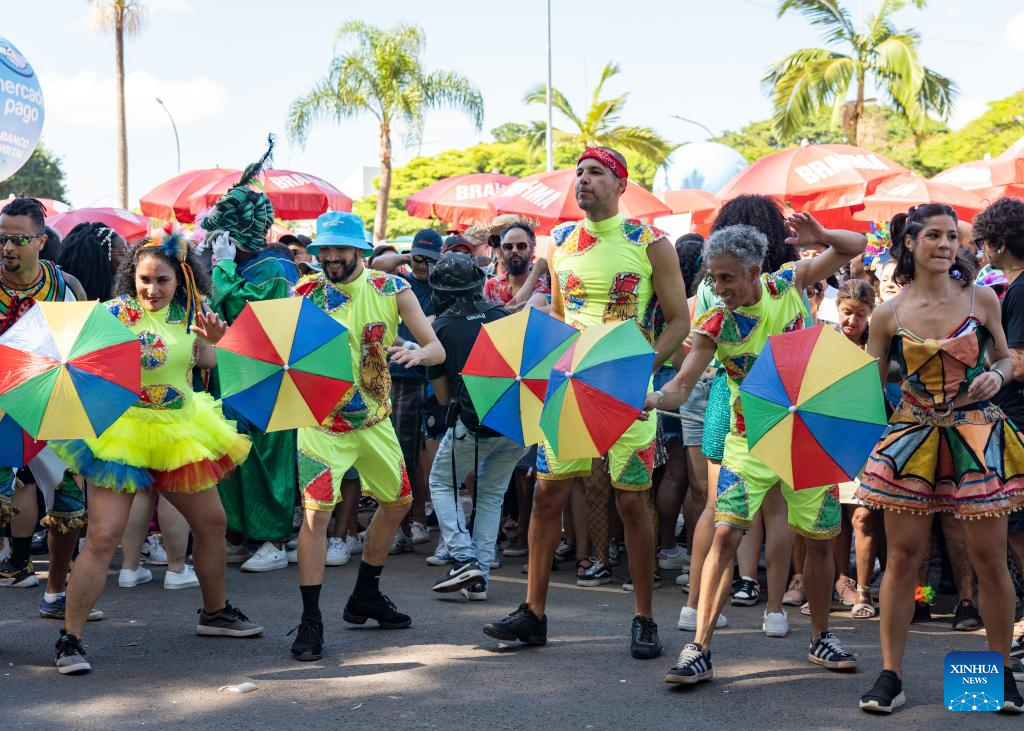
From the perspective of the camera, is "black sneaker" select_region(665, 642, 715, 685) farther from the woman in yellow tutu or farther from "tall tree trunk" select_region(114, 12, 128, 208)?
"tall tree trunk" select_region(114, 12, 128, 208)

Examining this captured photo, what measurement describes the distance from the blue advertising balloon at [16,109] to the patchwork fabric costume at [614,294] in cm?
677

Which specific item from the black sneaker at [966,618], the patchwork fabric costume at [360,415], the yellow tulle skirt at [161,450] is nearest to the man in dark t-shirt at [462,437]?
the patchwork fabric costume at [360,415]

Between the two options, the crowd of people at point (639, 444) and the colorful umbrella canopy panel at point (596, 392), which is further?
the colorful umbrella canopy panel at point (596, 392)

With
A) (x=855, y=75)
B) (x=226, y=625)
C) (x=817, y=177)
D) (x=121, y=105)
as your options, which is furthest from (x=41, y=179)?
(x=226, y=625)

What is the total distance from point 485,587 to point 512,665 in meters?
1.59

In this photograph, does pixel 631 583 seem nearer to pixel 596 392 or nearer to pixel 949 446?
pixel 596 392

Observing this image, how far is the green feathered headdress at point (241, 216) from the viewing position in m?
7.95

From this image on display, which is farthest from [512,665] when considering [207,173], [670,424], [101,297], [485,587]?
[207,173]

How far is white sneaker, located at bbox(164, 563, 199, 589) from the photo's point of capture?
7.59 metres

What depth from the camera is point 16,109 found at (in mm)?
10828

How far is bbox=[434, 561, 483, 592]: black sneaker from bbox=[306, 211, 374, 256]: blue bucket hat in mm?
2216

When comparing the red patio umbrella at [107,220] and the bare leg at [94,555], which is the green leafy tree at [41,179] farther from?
the bare leg at [94,555]

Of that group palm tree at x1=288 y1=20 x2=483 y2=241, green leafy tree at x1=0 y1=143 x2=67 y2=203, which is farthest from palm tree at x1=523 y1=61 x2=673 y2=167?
green leafy tree at x1=0 y1=143 x2=67 y2=203

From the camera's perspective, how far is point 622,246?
591 centimetres
